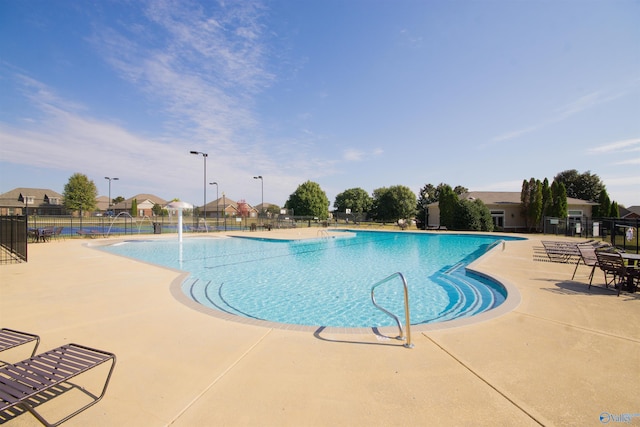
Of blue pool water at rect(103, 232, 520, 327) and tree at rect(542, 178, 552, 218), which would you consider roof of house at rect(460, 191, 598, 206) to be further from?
blue pool water at rect(103, 232, 520, 327)

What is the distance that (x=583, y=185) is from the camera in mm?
48062

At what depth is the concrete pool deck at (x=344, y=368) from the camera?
2379mm

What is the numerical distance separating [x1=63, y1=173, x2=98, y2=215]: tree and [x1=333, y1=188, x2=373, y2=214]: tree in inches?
2070

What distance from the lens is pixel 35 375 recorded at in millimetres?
2193

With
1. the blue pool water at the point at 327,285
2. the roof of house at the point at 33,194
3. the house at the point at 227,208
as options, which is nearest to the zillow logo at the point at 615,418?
the blue pool water at the point at 327,285

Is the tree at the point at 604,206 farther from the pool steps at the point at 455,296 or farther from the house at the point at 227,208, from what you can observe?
the house at the point at 227,208

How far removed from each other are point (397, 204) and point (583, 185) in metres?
30.2

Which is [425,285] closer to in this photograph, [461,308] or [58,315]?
[461,308]

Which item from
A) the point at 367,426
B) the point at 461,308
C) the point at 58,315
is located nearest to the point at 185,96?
the point at 58,315

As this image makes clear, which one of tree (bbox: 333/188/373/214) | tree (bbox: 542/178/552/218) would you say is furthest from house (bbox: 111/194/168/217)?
tree (bbox: 542/178/552/218)

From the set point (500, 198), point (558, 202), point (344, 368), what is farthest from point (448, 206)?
point (344, 368)

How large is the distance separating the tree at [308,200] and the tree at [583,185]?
1686 inches

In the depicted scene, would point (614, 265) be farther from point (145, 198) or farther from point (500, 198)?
point (145, 198)

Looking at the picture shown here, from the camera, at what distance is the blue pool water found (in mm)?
6613
